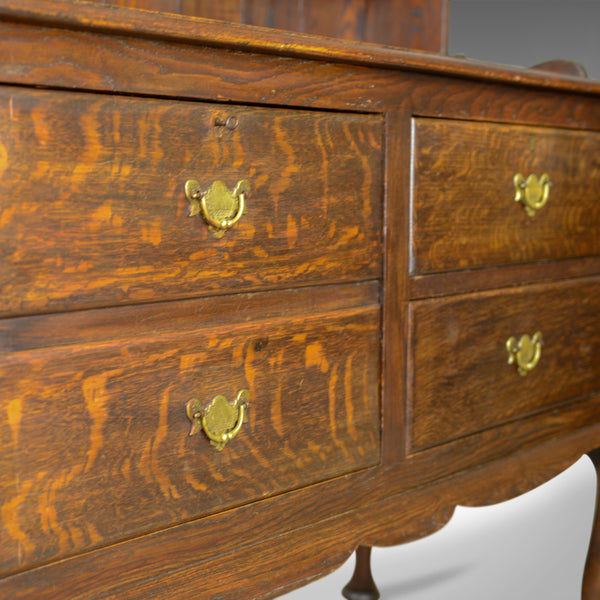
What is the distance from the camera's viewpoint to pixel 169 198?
771 millimetres

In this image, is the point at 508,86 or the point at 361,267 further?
the point at 508,86

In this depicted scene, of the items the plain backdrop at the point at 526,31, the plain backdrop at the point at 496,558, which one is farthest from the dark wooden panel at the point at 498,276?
the plain backdrop at the point at 526,31

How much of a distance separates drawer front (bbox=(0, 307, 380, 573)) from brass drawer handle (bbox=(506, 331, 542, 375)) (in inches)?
9.9

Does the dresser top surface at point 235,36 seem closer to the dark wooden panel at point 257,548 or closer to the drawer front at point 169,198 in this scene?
the drawer front at point 169,198

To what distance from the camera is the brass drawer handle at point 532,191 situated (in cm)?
112

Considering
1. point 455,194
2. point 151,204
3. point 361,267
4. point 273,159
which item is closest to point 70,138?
point 151,204

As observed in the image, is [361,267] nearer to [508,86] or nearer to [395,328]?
[395,328]

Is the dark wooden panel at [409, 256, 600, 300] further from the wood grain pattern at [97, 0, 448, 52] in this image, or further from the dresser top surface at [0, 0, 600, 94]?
the wood grain pattern at [97, 0, 448, 52]

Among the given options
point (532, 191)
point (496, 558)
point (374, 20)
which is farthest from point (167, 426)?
point (496, 558)

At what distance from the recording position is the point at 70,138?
0.70 m

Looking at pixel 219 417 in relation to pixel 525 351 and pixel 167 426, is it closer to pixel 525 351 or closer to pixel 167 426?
pixel 167 426

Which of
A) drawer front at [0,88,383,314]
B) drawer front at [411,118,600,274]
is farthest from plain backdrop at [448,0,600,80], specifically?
drawer front at [0,88,383,314]

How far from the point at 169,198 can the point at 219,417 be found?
0.21 metres

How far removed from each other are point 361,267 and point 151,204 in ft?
0.90
